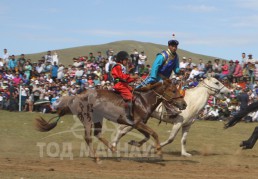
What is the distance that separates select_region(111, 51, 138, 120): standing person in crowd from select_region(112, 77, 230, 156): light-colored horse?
105cm

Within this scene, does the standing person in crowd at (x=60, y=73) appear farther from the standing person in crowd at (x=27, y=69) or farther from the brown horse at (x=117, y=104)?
the brown horse at (x=117, y=104)

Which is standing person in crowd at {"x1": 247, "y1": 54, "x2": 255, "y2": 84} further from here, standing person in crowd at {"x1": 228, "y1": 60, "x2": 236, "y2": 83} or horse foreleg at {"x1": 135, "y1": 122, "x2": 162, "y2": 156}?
horse foreleg at {"x1": 135, "y1": 122, "x2": 162, "y2": 156}

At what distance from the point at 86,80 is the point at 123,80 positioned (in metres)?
13.3

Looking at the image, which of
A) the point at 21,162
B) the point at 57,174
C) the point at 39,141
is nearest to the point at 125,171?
the point at 57,174

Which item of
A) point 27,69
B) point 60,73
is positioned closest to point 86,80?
point 60,73

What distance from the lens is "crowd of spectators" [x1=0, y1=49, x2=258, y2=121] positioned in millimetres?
22828

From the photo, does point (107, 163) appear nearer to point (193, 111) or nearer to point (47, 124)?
point (47, 124)

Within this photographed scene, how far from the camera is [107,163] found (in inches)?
425

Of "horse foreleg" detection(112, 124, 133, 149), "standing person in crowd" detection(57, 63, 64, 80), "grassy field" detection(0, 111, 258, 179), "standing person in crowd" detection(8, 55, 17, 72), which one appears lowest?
"grassy field" detection(0, 111, 258, 179)

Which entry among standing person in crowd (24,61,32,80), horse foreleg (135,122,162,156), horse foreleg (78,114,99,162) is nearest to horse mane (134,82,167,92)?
Result: horse foreleg (135,122,162,156)

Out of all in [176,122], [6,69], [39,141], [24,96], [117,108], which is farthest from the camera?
[6,69]

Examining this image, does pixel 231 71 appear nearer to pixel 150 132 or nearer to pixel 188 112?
pixel 188 112

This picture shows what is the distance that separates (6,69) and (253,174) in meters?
19.4

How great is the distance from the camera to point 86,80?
Answer: 24.5 metres
